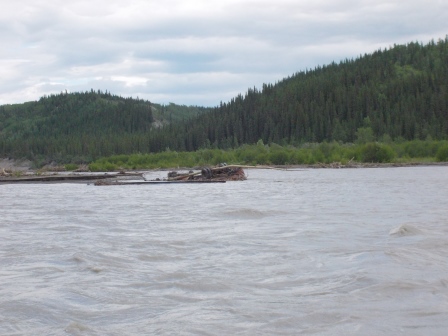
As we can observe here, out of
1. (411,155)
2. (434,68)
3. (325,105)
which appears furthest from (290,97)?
(411,155)

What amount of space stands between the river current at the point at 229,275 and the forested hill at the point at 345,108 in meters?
89.0

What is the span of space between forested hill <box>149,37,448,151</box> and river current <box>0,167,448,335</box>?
89.0m

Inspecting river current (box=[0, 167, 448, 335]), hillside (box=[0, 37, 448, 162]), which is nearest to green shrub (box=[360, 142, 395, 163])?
hillside (box=[0, 37, 448, 162])

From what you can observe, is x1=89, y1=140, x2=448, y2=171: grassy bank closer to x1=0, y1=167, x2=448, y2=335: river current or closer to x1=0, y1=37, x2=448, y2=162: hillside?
x1=0, y1=37, x2=448, y2=162: hillside

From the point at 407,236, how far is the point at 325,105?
117 meters

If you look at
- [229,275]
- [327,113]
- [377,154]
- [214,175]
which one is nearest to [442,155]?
[377,154]

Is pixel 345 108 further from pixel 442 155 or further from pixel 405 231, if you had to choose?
pixel 405 231

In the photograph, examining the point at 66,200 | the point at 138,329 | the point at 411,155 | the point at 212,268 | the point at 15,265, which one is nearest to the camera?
the point at 138,329

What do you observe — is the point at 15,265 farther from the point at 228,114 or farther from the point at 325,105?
the point at 228,114

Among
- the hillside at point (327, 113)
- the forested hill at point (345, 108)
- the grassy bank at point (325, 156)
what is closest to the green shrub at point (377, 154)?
the grassy bank at point (325, 156)

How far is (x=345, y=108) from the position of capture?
124 meters

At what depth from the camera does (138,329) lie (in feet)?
21.9

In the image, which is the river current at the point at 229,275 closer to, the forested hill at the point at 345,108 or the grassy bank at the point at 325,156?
the grassy bank at the point at 325,156

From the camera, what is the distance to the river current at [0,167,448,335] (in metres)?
6.82
